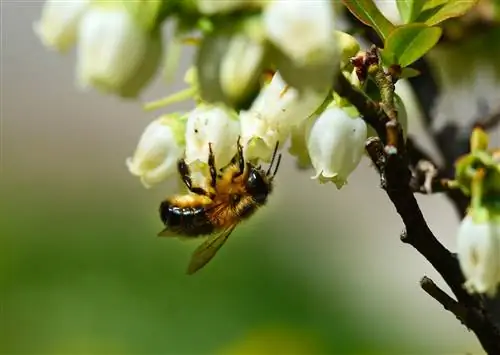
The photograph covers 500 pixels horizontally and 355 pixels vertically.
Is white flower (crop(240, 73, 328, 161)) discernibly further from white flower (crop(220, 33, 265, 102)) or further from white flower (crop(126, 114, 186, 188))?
white flower (crop(220, 33, 265, 102))

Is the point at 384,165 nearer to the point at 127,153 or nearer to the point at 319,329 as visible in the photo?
the point at 319,329

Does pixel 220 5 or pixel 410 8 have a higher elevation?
pixel 220 5

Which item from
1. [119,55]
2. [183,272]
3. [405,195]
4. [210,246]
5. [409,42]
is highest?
[119,55]

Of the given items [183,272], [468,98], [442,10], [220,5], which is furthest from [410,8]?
[183,272]

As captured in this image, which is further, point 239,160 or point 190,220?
point 190,220

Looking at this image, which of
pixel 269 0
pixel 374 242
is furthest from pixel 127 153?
pixel 269 0

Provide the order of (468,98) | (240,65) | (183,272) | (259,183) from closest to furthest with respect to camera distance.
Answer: (240,65)
(259,183)
(468,98)
(183,272)

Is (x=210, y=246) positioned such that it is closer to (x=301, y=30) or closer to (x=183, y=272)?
(x=301, y=30)
